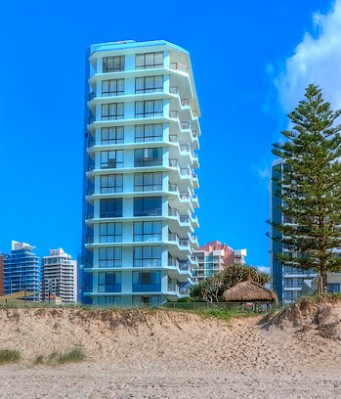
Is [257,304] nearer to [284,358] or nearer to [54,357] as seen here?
[284,358]

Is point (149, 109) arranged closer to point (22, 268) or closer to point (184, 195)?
point (184, 195)

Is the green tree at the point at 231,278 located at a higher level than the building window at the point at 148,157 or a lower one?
lower

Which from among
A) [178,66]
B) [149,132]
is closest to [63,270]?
[149,132]

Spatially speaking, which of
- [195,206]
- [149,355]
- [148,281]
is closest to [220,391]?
[149,355]

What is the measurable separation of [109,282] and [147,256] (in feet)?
13.2

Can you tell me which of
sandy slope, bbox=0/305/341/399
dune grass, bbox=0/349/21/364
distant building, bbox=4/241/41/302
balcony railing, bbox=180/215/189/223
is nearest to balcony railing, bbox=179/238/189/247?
balcony railing, bbox=180/215/189/223

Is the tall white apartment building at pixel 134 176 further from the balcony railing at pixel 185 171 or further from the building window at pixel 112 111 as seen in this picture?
the balcony railing at pixel 185 171

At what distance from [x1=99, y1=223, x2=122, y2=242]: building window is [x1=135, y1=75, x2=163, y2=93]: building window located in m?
12.2

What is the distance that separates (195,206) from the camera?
63.8 meters

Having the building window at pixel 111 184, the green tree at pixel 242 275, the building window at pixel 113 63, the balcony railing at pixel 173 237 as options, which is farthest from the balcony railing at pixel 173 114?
the green tree at pixel 242 275

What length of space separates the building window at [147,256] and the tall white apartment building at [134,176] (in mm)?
86

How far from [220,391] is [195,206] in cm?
4871

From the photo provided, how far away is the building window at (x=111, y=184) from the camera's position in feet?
170

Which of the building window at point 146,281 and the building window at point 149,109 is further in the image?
the building window at point 149,109
